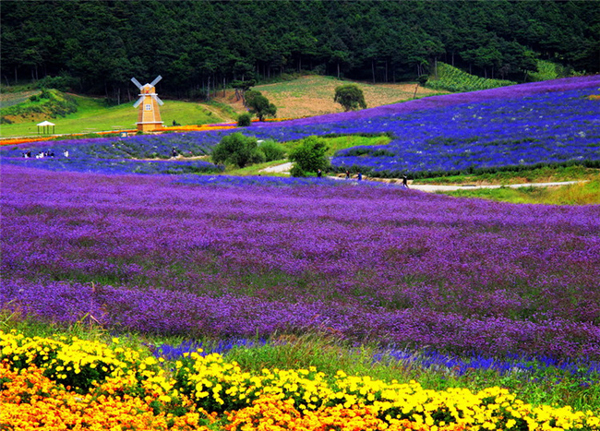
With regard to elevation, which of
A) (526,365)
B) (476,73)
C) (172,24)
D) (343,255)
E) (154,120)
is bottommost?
(526,365)

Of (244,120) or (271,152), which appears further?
(244,120)

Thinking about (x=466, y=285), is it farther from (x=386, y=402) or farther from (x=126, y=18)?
(x=126, y=18)

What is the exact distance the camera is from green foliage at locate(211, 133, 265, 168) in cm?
4309

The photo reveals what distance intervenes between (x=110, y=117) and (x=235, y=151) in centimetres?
6133

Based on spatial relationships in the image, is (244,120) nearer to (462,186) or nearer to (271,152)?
(271,152)

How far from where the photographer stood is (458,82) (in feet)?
417

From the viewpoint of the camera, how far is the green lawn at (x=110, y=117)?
8356 centimetres

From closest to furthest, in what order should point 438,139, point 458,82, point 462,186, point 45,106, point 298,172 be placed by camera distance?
point 462,186 < point 298,172 < point 438,139 < point 45,106 < point 458,82

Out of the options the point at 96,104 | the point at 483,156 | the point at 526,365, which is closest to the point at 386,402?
the point at 526,365

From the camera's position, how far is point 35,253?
12.2 meters

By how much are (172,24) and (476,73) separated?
70206 mm

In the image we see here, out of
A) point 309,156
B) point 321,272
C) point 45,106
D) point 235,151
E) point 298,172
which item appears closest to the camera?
point 321,272

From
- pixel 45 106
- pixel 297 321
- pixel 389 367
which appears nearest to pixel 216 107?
pixel 45 106

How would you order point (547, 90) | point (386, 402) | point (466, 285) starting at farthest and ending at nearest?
point (547, 90), point (466, 285), point (386, 402)
